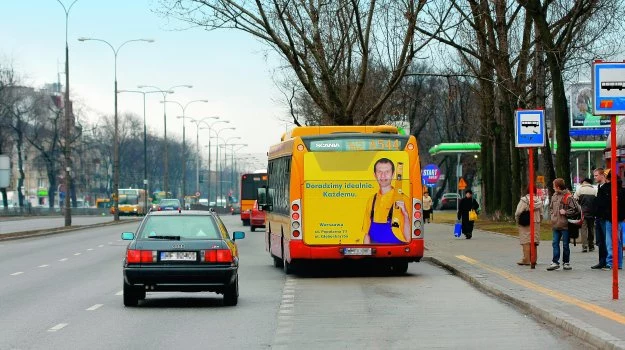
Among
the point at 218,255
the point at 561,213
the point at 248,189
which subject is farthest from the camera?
the point at 248,189

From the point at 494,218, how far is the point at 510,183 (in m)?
3.84

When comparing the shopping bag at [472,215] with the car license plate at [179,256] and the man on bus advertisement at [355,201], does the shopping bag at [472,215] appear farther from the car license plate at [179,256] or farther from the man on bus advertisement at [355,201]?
the car license plate at [179,256]

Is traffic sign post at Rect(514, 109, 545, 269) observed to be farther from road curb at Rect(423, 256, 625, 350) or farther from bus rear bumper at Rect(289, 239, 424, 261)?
road curb at Rect(423, 256, 625, 350)

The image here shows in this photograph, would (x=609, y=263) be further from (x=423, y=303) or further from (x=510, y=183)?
(x=510, y=183)

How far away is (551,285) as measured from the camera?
19016 mm

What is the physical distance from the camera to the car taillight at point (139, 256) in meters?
16.6

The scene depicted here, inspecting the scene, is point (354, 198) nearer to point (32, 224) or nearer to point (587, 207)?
point (587, 207)

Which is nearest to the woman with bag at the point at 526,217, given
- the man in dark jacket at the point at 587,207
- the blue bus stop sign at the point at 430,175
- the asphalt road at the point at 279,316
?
the man in dark jacket at the point at 587,207

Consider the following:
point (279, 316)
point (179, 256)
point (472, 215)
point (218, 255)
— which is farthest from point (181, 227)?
point (472, 215)

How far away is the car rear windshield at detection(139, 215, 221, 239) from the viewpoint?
1716 centimetres

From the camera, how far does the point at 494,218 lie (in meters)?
55.4

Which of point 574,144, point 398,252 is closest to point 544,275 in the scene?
point 398,252

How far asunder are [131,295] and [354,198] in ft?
23.7

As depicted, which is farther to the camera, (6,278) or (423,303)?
(6,278)
